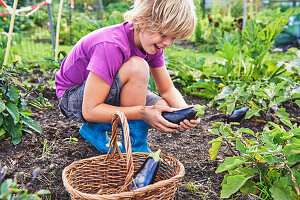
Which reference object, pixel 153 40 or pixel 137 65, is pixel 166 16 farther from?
pixel 137 65

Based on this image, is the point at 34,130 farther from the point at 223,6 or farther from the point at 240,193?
the point at 223,6

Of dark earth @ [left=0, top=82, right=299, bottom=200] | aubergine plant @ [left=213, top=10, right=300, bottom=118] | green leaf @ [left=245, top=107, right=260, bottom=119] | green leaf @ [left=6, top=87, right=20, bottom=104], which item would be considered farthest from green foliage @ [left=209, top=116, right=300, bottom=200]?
green leaf @ [left=6, top=87, right=20, bottom=104]

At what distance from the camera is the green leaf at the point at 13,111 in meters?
2.07

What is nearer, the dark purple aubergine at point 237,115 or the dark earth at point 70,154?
the dark earth at point 70,154

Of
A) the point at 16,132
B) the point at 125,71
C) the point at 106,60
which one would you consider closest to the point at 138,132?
the point at 125,71

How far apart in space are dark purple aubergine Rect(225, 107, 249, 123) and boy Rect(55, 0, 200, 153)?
707 millimetres

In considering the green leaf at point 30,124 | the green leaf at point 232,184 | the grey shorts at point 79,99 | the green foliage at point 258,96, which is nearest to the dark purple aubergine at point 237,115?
the green foliage at point 258,96

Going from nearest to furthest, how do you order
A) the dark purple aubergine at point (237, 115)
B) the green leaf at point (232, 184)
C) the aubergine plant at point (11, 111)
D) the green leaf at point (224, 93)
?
the green leaf at point (232, 184) < the aubergine plant at point (11, 111) < the dark purple aubergine at point (237, 115) < the green leaf at point (224, 93)

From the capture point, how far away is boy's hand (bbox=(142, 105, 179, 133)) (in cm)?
187

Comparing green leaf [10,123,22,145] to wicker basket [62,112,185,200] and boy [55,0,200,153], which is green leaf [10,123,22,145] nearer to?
boy [55,0,200,153]

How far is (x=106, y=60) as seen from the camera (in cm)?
191

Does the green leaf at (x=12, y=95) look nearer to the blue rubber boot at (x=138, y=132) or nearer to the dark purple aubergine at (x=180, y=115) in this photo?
the blue rubber boot at (x=138, y=132)

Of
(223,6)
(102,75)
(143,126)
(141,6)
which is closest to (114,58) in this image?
(102,75)

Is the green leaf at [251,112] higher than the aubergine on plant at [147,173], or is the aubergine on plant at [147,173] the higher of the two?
the aubergine on plant at [147,173]
